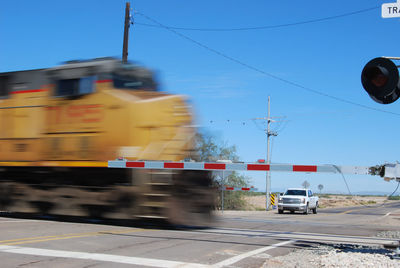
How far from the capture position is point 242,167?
30.3 ft

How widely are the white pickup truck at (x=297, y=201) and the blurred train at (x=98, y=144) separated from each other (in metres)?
17.7

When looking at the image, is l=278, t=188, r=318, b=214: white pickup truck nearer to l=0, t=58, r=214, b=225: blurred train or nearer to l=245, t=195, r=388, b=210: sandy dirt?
l=245, t=195, r=388, b=210: sandy dirt

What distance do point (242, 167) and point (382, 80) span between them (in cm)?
340

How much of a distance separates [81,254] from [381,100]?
17.3 ft

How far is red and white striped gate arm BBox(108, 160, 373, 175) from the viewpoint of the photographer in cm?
764

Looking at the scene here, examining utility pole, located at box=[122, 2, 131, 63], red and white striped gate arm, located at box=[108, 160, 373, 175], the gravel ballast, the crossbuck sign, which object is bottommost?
the gravel ballast

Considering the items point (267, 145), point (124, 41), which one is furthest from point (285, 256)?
point (267, 145)

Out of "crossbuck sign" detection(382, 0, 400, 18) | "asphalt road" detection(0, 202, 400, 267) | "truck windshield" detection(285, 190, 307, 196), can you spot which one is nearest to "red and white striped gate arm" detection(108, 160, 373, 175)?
"asphalt road" detection(0, 202, 400, 267)

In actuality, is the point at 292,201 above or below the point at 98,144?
below

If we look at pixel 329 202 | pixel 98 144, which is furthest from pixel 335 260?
pixel 329 202

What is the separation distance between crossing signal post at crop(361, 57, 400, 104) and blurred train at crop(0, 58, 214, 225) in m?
5.39

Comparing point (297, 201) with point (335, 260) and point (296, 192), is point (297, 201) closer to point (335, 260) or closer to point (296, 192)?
point (296, 192)

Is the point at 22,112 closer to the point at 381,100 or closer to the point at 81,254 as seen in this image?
the point at 81,254

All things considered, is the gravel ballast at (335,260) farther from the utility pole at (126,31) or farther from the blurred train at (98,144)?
the utility pole at (126,31)
